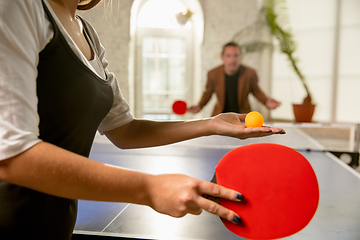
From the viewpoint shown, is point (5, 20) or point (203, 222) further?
point (203, 222)

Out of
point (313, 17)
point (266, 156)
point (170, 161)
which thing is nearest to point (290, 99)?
point (313, 17)

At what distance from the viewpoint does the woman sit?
16.3 inches

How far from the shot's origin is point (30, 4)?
46cm

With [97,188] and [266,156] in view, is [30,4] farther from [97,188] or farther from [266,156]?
[266,156]

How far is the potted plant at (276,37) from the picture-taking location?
3.64 metres

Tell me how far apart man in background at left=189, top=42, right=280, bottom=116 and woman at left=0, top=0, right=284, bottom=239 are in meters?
3.05

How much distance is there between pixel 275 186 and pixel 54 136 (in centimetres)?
43

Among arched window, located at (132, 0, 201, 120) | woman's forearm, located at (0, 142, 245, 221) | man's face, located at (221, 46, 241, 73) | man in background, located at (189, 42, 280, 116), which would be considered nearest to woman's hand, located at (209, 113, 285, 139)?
woman's forearm, located at (0, 142, 245, 221)

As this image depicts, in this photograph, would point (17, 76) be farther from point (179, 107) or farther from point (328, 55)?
point (328, 55)

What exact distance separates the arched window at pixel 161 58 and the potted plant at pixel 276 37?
1.16 metres

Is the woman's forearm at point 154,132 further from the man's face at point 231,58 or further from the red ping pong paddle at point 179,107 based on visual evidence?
the man's face at point 231,58

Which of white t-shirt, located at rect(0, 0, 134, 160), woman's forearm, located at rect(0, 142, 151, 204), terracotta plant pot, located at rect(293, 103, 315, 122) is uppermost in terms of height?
white t-shirt, located at rect(0, 0, 134, 160)

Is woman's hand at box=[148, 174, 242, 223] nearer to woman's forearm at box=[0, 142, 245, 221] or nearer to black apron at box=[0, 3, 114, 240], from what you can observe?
woman's forearm at box=[0, 142, 245, 221]

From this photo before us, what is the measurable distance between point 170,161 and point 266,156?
1.45 metres
